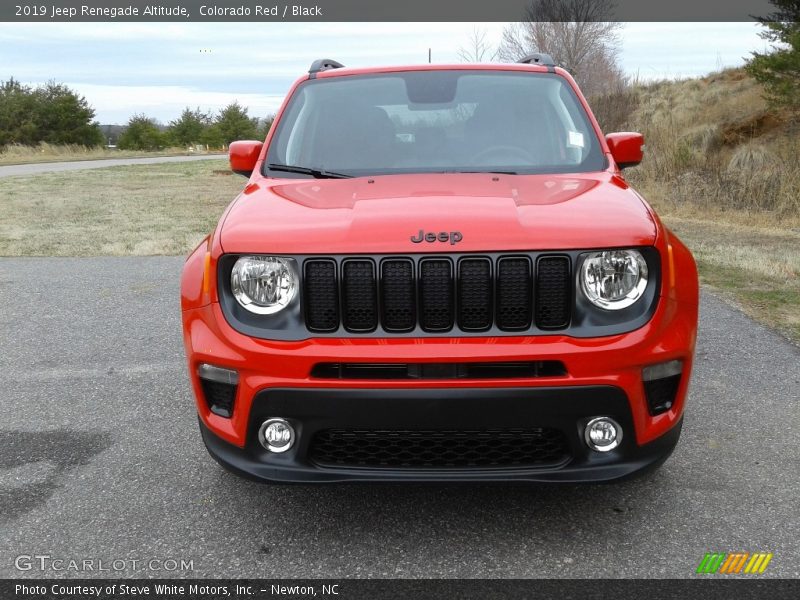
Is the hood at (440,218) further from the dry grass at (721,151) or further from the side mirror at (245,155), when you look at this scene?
the dry grass at (721,151)

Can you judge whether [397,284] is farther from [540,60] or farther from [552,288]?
[540,60]

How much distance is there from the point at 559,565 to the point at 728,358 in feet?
9.84

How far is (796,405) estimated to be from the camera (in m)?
4.19

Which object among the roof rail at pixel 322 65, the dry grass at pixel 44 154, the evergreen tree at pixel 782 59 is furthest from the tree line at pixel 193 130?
the roof rail at pixel 322 65

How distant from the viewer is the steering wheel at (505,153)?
366 cm

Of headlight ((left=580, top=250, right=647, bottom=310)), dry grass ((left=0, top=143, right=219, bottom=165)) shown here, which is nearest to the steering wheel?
headlight ((left=580, top=250, right=647, bottom=310))

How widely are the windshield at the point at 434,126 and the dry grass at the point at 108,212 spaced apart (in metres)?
6.41

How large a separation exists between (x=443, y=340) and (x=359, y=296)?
32 centimetres

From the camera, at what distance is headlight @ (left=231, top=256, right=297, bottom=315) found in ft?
8.68

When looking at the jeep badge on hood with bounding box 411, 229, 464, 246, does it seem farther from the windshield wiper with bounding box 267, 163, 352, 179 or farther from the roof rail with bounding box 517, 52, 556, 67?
the roof rail with bounding box 517, 52, 556, 67

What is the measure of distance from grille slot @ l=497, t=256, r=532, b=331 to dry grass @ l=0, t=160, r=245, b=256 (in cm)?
807

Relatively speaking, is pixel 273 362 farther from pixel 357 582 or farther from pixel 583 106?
pixel 583 106

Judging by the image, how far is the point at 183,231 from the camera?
40.1ft

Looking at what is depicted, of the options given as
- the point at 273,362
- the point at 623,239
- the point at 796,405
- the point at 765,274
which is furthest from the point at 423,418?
the point at 765,274
